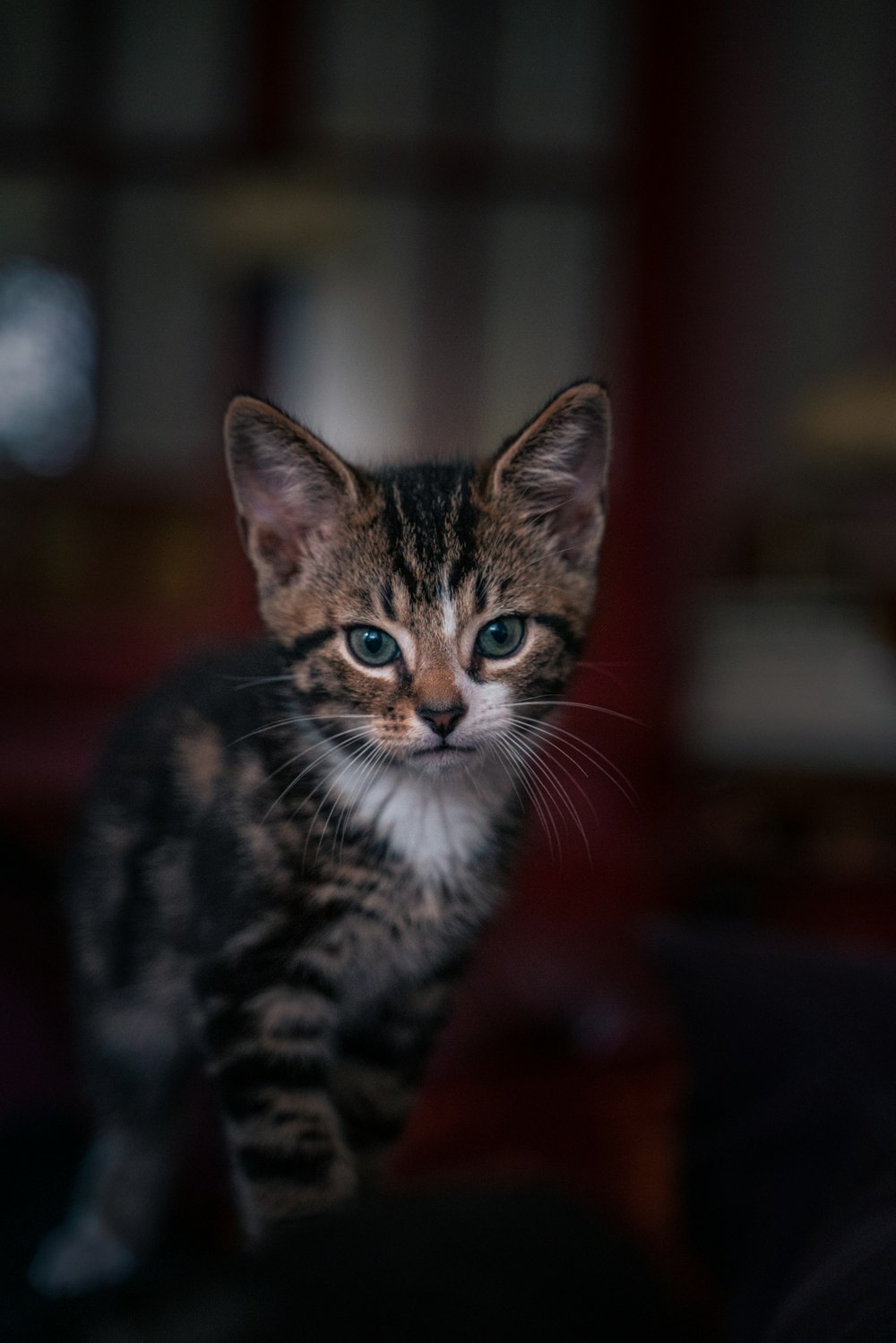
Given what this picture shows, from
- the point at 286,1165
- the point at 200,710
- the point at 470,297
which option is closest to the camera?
the point at 286,1165

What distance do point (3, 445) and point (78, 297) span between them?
0.50 metres

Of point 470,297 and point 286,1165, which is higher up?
point 470,297

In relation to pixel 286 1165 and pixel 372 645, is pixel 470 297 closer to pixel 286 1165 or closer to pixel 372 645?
pixel 372 645

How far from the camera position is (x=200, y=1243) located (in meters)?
0.74

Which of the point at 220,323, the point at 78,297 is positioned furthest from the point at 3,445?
the point at 220,323

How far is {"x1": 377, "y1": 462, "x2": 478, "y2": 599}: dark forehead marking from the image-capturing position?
2.02ft

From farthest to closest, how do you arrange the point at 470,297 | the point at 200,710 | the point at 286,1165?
the point at 470,297 → the point at 200,710 → the point at 286,1165

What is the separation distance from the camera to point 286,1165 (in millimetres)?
564

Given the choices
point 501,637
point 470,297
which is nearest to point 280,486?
point 501,637

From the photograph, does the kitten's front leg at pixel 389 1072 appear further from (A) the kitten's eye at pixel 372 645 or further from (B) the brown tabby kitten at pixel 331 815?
(A) the kitten's eye at pixel 372 645

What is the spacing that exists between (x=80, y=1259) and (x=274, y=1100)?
20 centimetres

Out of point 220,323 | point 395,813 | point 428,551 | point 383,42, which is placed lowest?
point 395,813

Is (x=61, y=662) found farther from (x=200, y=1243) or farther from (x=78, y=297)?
(x=200, y=1243)

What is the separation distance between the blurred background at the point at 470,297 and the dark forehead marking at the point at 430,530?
7.03 feet
